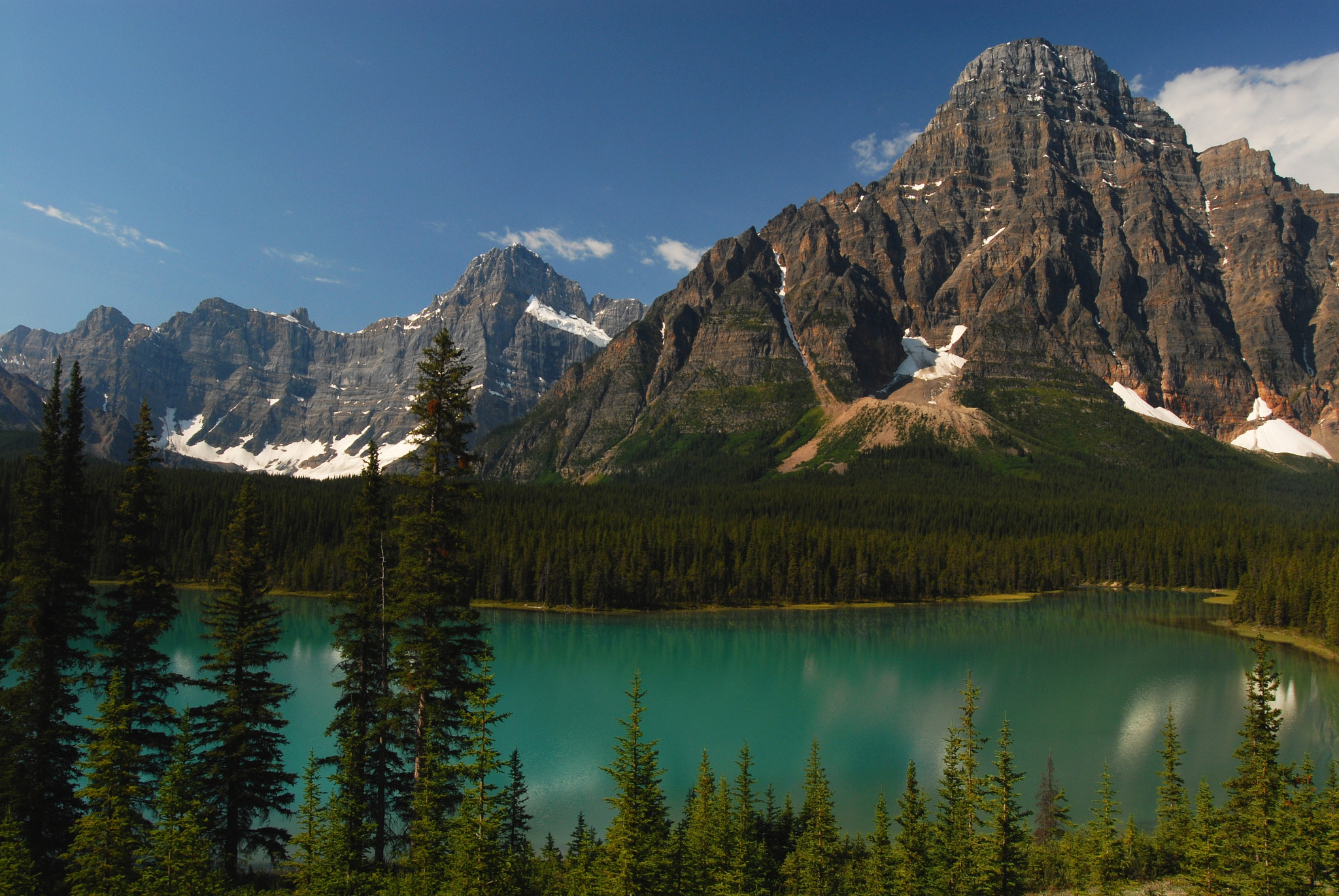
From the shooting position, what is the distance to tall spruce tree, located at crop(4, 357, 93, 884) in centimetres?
2091

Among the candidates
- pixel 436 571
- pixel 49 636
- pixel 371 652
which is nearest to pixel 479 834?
pixel 436 571

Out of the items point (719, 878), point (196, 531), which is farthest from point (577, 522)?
point (719, 878)

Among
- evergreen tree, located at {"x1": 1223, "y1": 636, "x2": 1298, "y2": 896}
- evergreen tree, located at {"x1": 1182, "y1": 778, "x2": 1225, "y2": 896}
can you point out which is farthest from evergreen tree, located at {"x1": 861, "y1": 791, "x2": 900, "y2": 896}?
evergreen tree, located at {"x1": 1223, "y1": 636, "x2": 1298, "y2": 896}

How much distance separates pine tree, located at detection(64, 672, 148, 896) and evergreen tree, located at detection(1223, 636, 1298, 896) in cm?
2560

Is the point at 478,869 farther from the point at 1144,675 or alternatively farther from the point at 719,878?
the point at 1144,675

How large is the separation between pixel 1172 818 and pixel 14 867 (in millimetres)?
34078

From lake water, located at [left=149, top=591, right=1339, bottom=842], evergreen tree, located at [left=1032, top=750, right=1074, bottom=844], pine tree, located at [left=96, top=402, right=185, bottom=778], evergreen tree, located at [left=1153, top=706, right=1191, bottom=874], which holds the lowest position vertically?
lake water, located at [left=149, top=591, right=1339, bottom=842]

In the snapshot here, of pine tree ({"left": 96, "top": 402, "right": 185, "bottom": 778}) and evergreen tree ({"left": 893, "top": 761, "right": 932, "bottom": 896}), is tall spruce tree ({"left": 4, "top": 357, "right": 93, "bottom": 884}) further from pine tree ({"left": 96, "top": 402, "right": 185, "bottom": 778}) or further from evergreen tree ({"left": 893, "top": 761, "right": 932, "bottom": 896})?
evergreen tree ({"left": 893, "top": 761, "right": 932, "bottom": 896})

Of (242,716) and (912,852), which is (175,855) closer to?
(242,716)

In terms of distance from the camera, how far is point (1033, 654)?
7856cm

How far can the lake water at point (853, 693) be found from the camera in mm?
43438

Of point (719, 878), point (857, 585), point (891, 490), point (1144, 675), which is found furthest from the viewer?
point (891, 490)

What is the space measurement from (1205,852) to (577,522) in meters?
112

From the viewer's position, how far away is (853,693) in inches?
2490
